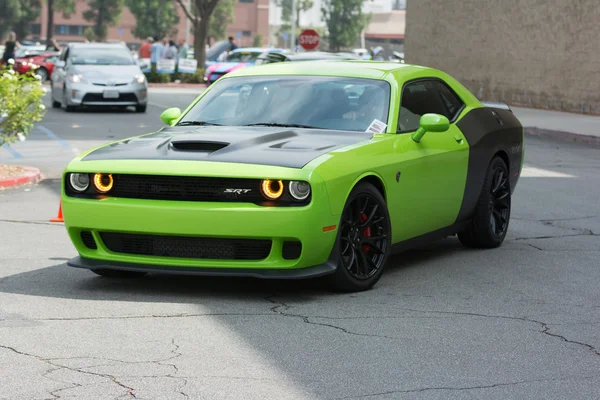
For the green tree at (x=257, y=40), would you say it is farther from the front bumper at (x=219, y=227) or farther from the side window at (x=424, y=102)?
the front bumper at (x=219, y=227)

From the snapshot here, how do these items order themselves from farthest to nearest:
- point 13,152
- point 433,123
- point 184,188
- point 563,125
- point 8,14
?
point 8,14
point 563,125
point 13,152
point 433,123
point 184,188

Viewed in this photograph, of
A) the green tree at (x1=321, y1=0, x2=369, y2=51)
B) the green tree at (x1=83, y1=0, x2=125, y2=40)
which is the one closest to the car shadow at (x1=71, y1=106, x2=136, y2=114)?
the green tree at (x1=83, y1=0, x2=125, y2=40)

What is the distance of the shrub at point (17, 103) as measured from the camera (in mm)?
14703

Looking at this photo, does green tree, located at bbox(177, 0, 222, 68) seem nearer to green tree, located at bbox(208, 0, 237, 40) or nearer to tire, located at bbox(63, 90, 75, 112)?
tire, located at bbox(63, 90, 75, 112)

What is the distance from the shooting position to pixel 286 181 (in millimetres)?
7152

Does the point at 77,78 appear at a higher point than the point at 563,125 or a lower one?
higher

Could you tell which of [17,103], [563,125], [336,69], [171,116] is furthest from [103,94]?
[336,69]

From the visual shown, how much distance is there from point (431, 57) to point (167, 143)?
106ft

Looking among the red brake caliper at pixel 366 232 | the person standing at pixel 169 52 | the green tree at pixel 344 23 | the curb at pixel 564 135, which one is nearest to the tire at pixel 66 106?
the curb at pixel 564 135

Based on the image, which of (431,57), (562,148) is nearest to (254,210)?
(562,148)

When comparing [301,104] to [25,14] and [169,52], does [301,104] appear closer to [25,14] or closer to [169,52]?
[169,52]

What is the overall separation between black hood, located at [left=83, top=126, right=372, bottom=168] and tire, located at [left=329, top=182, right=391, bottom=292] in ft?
1.25

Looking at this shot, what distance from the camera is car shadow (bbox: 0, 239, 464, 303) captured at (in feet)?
24.7

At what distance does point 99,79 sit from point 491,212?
64.0ft
